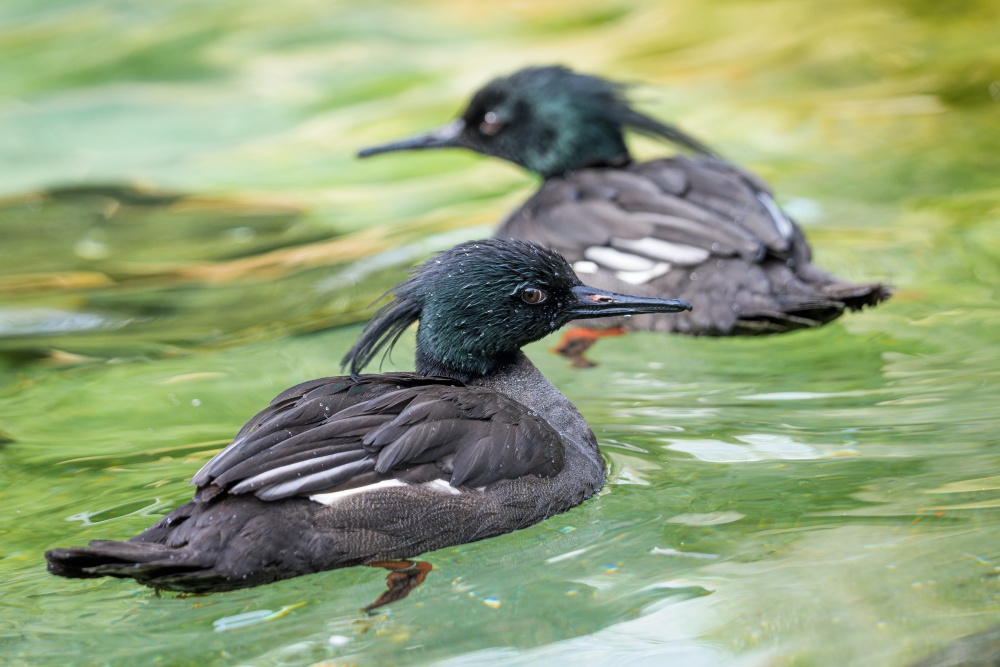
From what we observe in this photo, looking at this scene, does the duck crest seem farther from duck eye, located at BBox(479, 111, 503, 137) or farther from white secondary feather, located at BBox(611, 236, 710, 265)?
white secondary feather, located at BBox(611, 236, 710, 265)

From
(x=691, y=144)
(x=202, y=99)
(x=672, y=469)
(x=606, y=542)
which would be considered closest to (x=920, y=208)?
(x=691, y=144)

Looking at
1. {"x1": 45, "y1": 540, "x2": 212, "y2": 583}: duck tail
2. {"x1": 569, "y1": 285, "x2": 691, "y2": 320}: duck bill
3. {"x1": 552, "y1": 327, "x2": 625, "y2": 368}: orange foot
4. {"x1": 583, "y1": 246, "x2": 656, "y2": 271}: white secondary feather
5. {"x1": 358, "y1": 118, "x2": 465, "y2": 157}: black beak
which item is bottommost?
{"x1": 552, "y1": 327, "x2": 625, "y2": 368}: orange foot

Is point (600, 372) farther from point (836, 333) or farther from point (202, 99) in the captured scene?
point (202, 99)

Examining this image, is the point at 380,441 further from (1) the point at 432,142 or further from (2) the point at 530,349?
(1) the point at 432,142

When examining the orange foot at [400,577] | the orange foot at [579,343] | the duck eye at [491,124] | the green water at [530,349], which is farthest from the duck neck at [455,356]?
the duck eye at [491,124]

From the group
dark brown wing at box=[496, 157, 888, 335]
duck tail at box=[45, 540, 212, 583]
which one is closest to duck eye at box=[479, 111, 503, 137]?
dark brown wing at box=[496, 157, 888, 335]

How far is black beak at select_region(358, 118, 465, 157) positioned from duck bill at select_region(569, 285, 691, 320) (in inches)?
120

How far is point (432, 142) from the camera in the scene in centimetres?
741

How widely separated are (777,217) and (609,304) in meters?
1.87

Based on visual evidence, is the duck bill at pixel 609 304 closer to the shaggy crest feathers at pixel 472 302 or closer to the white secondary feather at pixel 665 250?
the shaggy crest feathers at pixel 472 302

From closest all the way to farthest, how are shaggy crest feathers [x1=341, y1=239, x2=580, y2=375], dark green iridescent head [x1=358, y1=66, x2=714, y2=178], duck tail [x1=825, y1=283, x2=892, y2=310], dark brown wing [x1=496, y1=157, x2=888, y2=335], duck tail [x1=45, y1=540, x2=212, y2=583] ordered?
duck tail [x1=45, y1=540, x2=212, y2=583] < shaggy crest feathers [x1=341, y1=239, x2=580, y2=375] < duck tail [x1=825, y1=283, x2=892, y2=310] < dark brown wing [x1=496, y1=157, x2=888, y2=335] < dark green iridescent head [x1=358, y1=66, x2=714, y2=178]

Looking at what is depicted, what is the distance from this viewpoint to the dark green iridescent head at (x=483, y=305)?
4320mm

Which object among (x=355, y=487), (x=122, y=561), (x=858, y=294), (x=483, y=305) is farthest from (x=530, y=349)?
(x=122, y=561)

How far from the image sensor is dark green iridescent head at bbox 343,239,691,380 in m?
4.32
